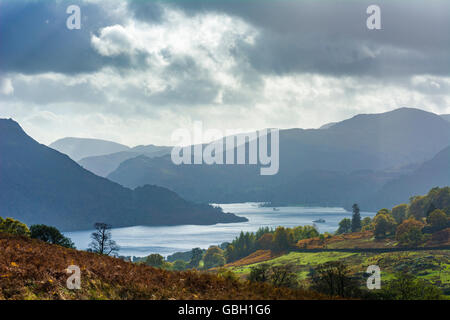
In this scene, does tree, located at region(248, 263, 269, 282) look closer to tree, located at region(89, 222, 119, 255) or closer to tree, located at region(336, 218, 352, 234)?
tree, located at region(89, 222, 119, 255)

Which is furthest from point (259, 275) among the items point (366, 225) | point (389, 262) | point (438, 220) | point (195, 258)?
point (366, 225)

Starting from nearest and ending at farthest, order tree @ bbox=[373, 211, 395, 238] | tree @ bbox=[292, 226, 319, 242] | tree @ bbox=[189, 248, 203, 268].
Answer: tree @ bbox=[189, 248, 203, 268], tree @ bbox=[373, 211, 395, 238], tree @ bbox=[292, 226, 319, 242]

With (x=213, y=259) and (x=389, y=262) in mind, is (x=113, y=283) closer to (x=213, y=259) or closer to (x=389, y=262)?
(x=389, y=262)

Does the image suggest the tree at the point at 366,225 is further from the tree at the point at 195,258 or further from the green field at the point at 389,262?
the tree at the point at 195,258

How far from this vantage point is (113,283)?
11180mm

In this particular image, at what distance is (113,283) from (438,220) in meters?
144

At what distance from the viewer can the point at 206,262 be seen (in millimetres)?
141000

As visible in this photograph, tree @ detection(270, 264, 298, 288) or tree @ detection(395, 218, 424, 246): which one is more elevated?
tree @ detection(270, 264, 298, 288)

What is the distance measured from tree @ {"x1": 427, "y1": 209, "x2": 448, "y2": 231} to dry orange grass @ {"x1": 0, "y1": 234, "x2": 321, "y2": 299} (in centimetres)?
14139

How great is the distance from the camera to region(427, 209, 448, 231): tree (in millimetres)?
133625

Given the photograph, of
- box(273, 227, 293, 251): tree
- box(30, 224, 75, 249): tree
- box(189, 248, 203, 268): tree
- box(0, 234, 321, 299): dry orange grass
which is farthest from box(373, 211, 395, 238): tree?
box(0, 234, 321, 299): dry orange grass

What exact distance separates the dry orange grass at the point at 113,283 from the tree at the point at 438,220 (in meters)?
141
